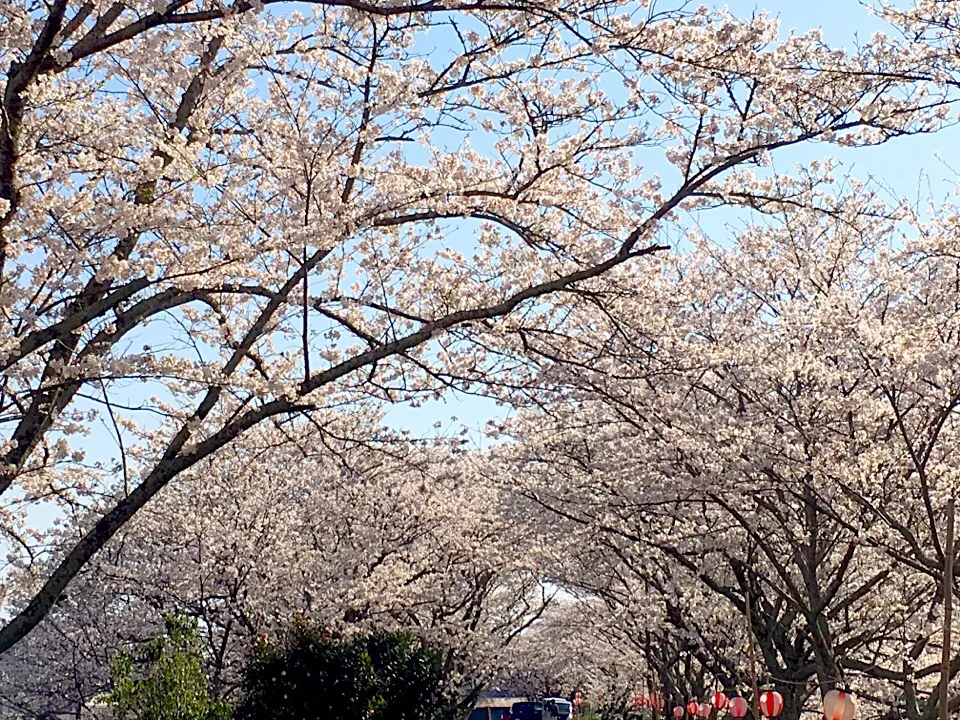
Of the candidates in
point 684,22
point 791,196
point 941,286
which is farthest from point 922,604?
point 684,22

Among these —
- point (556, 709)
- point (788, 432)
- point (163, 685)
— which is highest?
point (788, 432)

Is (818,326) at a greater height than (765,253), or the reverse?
(765,253)

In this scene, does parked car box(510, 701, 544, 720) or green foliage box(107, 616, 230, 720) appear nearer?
green foliage box(107, 616, 230, 720)

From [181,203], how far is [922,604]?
360 inches

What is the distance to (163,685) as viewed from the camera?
29.4ft

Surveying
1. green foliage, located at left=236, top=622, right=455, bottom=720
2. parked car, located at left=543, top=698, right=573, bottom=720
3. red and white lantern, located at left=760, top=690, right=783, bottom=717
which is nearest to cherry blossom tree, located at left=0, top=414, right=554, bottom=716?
green foliage, located at left=236, top=622, right=455, bottom=720

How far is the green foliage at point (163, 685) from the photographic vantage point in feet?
29.1

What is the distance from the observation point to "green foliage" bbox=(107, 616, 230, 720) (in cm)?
888

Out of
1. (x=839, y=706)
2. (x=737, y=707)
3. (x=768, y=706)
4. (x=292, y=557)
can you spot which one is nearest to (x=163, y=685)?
(x=839, y=706)

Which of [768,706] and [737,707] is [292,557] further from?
[768,706]

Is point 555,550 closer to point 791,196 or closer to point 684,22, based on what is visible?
point 791,196

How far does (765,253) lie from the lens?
11.4 meters

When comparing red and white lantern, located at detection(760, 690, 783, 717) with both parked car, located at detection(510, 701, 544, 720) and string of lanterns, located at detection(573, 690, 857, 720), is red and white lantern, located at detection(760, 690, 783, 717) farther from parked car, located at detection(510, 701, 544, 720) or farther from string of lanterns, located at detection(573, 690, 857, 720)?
parked car, located at detection(510, 701, 544, 720)

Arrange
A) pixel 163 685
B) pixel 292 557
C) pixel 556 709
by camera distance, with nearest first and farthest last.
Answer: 1. pixel 163 685
2. pixel 292 557
3. pixel 556 709
